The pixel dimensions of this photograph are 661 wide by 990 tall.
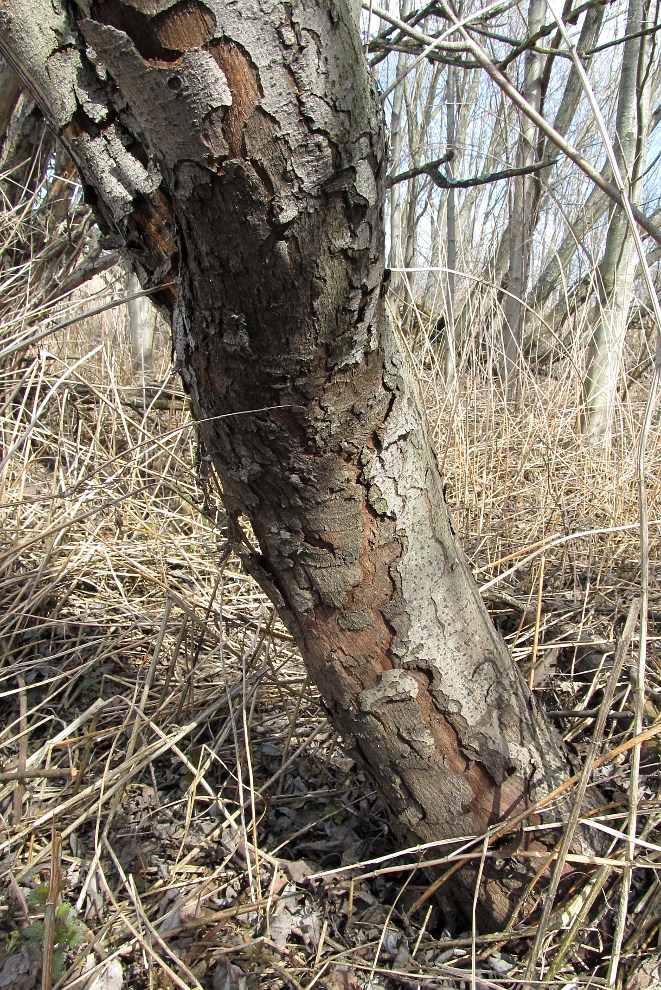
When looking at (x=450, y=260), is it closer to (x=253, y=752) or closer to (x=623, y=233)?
(x=623, y=233)

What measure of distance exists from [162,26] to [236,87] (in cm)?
7

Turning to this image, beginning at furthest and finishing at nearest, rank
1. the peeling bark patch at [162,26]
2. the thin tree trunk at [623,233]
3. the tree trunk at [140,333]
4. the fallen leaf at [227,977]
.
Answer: the tree trunk at [140,333], the thin tree trunk at [623,233], the fallen leaf at [227,977], the peeling bark patch at [162,26]

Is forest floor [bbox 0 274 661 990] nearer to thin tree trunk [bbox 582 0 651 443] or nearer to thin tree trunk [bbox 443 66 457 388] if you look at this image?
thin tree trunk [bbox 443 66 457 388]

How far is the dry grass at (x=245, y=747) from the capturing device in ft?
2.97

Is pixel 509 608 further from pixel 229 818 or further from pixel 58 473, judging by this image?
pixel 58 473

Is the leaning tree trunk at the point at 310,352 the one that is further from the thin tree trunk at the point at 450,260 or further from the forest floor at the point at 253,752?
Result: the thin tree trunk at the point at 450,260

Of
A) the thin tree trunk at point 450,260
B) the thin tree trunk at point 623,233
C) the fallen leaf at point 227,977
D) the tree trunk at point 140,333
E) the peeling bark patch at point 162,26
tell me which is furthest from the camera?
the tree trunk at point 140,333

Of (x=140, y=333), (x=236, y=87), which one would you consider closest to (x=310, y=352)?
(x=236, y=87)

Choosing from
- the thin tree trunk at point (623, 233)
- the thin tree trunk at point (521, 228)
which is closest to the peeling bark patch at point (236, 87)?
the thin tree trunk at point (521, 228)

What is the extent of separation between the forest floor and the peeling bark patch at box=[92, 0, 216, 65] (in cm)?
46

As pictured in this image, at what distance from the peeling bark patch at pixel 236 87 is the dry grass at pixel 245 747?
43 centimetres

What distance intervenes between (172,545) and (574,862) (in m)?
1.37

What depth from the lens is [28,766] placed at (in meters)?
1.23

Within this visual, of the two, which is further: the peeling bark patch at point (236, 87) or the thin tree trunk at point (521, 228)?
the thin tree trunk at point (521, 228)
